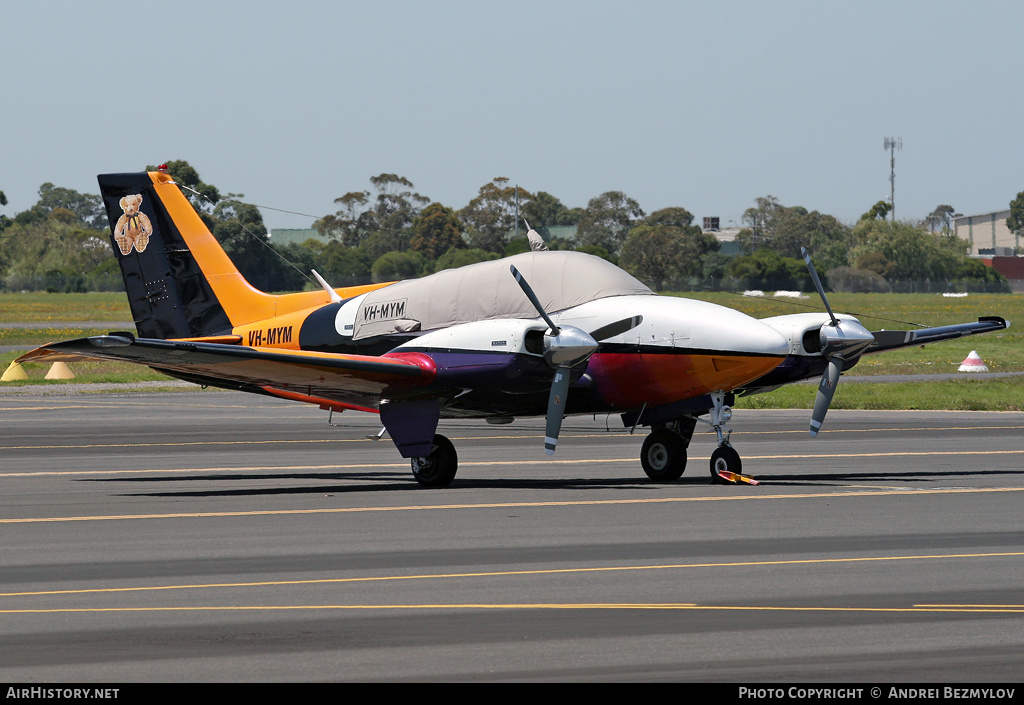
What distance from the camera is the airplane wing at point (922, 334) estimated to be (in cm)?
1841

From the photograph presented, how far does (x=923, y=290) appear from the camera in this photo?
156 metres

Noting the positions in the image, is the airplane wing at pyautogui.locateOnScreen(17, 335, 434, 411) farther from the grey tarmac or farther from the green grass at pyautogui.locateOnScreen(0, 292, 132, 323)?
the green grass at pyautogui.locateOnScreen(0, 292, 132, 323)

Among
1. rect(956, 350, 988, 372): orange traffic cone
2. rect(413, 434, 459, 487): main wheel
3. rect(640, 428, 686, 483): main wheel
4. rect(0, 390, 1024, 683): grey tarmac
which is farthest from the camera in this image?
rect(956, 350, 988, 372): orange traffic cone

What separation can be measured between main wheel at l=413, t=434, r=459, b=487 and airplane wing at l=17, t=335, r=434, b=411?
3.31 ft

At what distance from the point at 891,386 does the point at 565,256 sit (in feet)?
78.2

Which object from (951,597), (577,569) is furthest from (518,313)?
(951,597)

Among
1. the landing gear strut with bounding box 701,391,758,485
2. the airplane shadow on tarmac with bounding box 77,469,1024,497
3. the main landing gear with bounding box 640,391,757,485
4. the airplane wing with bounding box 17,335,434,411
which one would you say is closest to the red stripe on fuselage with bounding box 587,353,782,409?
the landing gear strut with bounding box 701,391,758,485

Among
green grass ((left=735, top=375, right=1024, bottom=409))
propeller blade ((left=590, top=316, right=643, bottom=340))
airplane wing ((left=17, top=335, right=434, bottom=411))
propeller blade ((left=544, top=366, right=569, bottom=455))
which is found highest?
propeller blade ((left=590, top=316, right=643, bottom=340))

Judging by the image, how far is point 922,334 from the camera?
61.0 ft

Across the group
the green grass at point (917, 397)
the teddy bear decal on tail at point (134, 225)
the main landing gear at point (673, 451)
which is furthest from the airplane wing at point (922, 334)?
the green grass at point (917, 397)

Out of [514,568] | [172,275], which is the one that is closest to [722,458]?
[514,568]

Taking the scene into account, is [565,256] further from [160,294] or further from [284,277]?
[284,277]

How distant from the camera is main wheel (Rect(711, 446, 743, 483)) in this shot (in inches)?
683

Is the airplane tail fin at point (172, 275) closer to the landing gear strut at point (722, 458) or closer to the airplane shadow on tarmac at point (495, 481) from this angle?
the airplane shadow on tarmac at point (495, 481)
